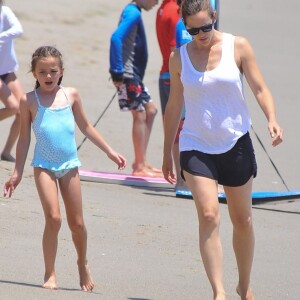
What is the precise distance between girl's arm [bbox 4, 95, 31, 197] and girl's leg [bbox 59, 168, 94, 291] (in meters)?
0.24

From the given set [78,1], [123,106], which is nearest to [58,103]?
[123,106]

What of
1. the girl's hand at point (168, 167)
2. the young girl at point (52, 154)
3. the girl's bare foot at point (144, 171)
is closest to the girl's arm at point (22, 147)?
the young girl at point (52, 154)

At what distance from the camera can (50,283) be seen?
6133mm

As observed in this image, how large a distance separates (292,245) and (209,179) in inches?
102

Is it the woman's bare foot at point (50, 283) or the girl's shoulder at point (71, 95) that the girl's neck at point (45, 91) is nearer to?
the girl's shoulder at point (71, 95)

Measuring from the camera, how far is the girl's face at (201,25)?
5832mm

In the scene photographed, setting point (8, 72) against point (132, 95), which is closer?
point (8, 72)

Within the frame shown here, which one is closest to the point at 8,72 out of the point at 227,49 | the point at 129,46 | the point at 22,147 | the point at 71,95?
the point at 129,46

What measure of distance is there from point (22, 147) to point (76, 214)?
1.60 feet

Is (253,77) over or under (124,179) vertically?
over

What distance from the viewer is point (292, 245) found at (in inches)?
323

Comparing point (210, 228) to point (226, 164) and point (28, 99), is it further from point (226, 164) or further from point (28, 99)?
point (28, 99)

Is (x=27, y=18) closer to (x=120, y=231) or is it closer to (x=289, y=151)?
(x=289, y=151)

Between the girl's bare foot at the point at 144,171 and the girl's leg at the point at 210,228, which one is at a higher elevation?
the girl's leg at the point at 210,228
